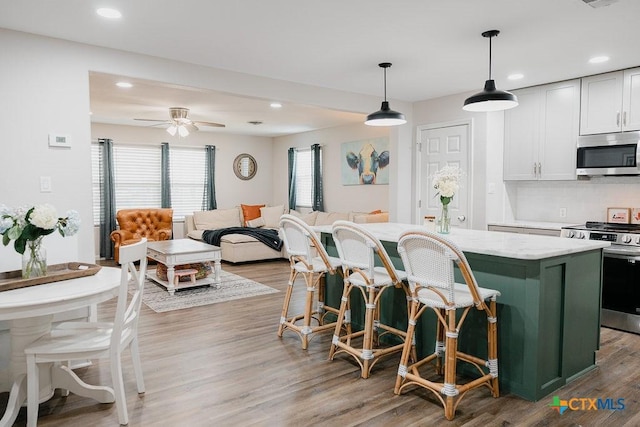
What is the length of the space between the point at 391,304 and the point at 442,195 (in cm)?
94

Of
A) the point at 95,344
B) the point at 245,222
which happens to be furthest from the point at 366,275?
the point at 245,222

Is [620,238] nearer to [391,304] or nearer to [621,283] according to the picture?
[621,283]

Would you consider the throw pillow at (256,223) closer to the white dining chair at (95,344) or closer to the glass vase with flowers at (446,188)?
the glass vase with flowers at (446,188)

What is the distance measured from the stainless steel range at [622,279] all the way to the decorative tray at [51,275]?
4234 millimetres

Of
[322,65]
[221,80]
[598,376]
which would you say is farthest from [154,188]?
[598,376]

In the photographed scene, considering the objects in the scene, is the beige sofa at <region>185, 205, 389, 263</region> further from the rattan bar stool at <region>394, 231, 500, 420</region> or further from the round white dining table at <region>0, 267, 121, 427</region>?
the round white dining table at <region>0, 267, 121, 427</region>

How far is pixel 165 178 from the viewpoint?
8.52m

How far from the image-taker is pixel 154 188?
8.54 m

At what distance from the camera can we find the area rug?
15.8 feet

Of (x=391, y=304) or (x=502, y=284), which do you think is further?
(x=391, y=304)

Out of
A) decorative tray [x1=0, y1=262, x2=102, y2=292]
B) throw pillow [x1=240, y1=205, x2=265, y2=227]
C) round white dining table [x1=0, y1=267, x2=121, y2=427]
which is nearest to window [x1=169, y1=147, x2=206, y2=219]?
throw pillow [x1=240, y1=205, x2=265, y2=227]

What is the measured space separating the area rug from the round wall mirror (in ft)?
13.1

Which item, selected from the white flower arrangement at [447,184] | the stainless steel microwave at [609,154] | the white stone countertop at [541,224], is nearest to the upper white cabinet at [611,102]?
the stainless steel microwave at [609,154]

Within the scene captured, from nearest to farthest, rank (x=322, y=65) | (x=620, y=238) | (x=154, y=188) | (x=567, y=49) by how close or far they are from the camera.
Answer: (x=567, y=49)
(x=620, y=238)
(x=322, y=65)
(x=154, y=188)
